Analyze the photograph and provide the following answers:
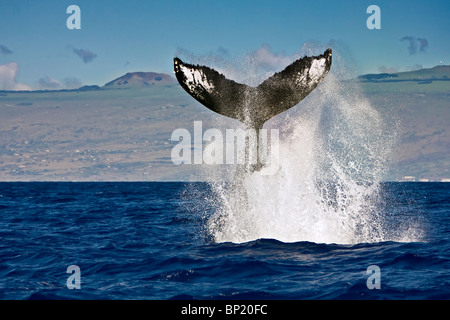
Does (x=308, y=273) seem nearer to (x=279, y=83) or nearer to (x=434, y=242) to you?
(x=279, y=83)

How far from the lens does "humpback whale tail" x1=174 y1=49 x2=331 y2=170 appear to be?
Result: 9.45 meters

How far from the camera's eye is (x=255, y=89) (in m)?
10.1

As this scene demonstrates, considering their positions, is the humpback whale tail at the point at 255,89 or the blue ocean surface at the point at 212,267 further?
the humpback whale tail at the point at 255,89

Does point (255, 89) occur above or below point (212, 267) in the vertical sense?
above

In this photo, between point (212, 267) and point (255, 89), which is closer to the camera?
point (212, 267)

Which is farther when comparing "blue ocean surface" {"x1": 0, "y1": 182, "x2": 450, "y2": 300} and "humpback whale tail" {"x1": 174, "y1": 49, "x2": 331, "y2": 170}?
"humpback whale tail" {"x1": 174, "y1": 49, "x2": 331, "y2": 170}

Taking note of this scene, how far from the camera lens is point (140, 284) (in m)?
8.29

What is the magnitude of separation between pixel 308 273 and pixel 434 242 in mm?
4820

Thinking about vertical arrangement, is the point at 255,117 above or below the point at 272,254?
above

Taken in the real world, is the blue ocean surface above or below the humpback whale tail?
below

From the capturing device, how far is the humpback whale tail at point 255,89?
9445 millimetres
